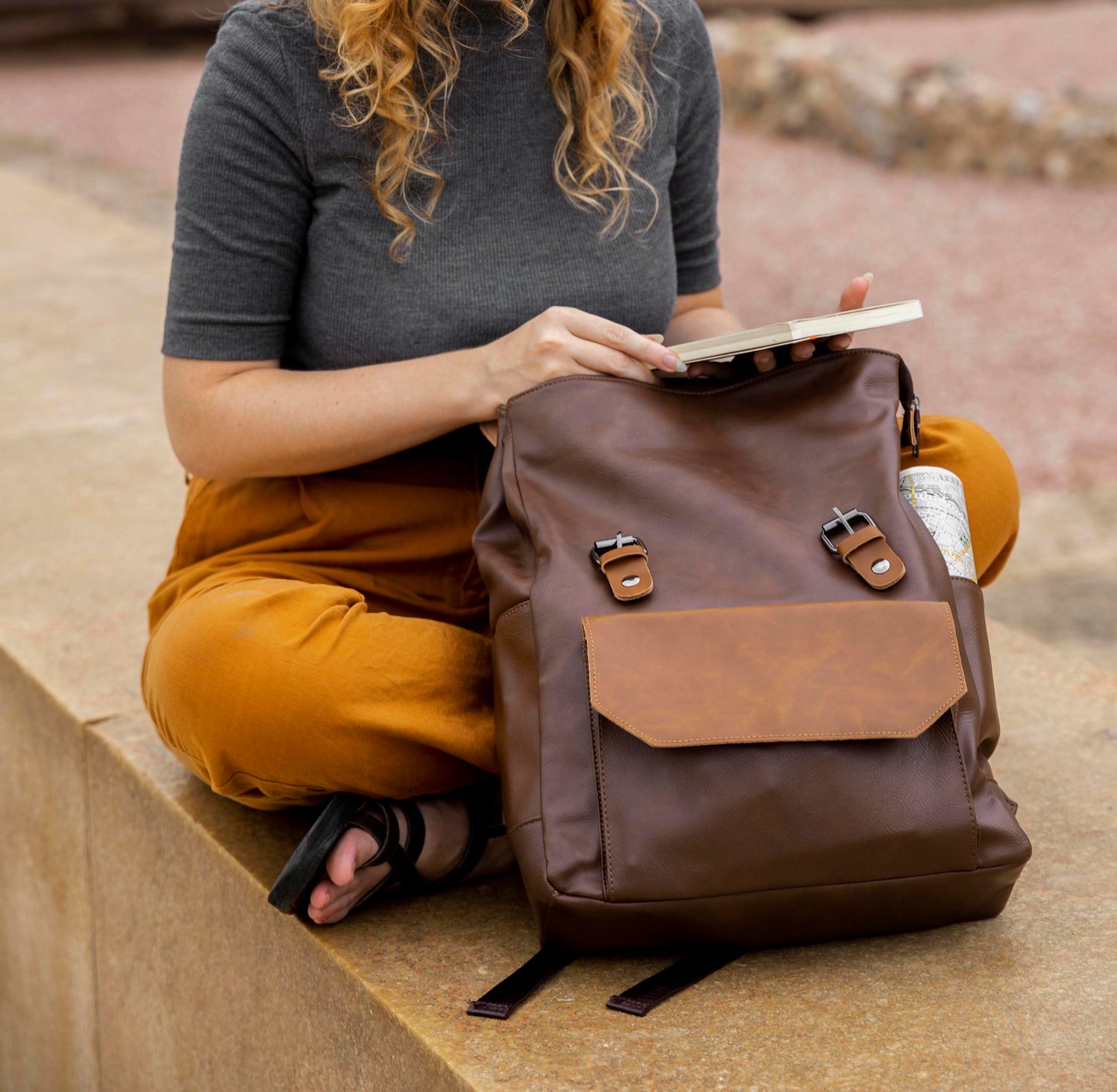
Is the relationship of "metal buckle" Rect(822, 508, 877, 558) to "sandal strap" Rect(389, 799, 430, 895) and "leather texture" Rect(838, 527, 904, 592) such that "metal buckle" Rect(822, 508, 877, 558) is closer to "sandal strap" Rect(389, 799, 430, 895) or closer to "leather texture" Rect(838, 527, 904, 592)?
"leather texture" Rect(838, 527, 904, 592)

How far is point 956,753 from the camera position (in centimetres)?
127

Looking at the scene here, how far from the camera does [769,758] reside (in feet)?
4.02

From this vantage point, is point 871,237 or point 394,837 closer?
point 394,837

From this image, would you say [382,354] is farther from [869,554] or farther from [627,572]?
[869,554]

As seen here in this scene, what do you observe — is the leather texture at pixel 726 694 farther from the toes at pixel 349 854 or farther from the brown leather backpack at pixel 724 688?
the toes at pixel 349 854

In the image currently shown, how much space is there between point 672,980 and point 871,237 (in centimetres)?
626

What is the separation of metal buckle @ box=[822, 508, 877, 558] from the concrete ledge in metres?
0.41

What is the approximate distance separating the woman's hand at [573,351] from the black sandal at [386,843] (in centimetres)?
45

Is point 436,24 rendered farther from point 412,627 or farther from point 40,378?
point 40,378

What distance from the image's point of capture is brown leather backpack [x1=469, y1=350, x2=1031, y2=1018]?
4.03 ft

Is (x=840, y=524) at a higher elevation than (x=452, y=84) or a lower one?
lower

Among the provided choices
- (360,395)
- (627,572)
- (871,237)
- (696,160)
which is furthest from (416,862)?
(871,237)

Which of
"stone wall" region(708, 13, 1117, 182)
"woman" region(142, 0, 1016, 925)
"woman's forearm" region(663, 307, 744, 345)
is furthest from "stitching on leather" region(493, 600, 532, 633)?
"stone wall" region(708, 13, 1117, 182)

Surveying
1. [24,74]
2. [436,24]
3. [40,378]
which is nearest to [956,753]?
[436,24]
